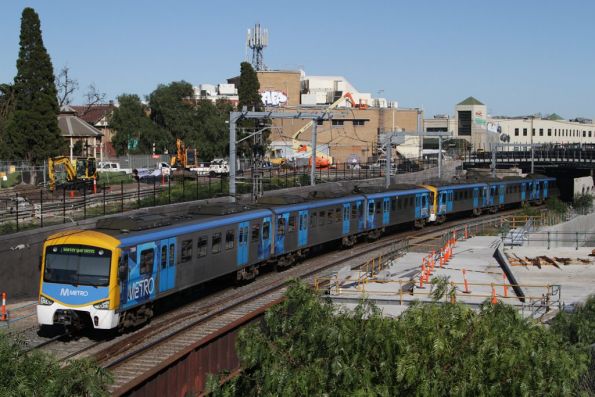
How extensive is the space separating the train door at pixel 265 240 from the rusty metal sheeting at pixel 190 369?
34.5ft

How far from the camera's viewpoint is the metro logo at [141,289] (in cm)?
2114

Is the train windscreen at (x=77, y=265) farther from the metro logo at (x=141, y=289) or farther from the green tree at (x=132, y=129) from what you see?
the green tree at (x=132, y=129)

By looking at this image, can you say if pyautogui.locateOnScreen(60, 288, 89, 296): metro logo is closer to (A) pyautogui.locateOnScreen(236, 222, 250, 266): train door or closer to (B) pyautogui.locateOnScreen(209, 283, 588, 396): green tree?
(A) pyautogui.locateOnScreen(236, 222, 250, 266): train door

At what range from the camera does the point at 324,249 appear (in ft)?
129

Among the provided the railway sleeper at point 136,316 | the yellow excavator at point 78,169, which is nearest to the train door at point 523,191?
the yellow excavator at point 78,169

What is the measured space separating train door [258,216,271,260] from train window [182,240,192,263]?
224 inches

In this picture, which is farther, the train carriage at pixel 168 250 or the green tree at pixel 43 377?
the train carriage at pixel 168 250

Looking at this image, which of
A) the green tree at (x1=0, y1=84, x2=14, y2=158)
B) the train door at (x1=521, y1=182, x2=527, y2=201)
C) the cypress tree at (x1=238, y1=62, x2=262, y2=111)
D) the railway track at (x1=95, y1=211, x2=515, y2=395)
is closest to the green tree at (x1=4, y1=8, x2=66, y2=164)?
the green tree at (x1=0, y1=84, x2=14, y2=158)

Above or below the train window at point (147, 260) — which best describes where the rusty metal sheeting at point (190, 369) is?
below

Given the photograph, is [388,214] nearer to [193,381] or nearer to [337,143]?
[193,381]

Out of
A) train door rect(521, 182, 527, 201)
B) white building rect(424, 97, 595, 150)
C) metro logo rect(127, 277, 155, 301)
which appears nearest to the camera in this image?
Result: metro logo rect(127, 277, 155, 301)

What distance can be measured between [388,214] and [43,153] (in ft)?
69.4

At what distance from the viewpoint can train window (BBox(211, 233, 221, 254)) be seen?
25.9m

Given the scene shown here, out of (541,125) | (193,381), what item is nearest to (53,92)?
(193,381)
